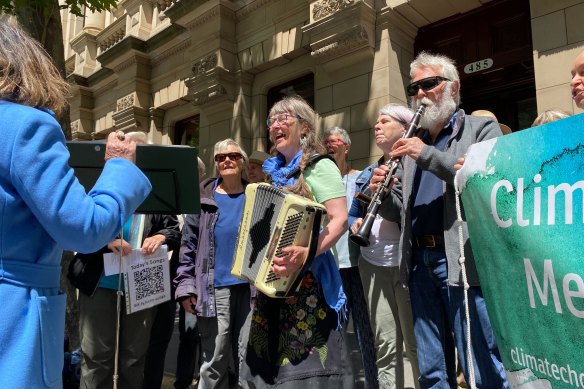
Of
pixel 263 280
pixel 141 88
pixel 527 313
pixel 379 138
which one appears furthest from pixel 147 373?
pixel 141 88

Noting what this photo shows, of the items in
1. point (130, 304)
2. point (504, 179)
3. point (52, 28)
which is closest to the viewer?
point (504, 179)

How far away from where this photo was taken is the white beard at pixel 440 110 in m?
2.85

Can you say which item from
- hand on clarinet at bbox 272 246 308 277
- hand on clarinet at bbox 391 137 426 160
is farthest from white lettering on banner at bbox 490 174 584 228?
hand on clarinet at bbox 272 246 308 277

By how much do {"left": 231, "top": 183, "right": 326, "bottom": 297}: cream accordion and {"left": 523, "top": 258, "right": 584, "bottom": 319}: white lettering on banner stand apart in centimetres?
99

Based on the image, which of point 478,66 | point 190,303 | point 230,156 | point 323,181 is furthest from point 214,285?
point 478,66

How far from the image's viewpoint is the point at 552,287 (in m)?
1.74

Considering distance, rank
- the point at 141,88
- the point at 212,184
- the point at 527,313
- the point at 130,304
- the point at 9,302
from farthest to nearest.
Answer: the point at 141,88 → the point at 212,184 → the point at 130,304 → the point at 527,313 → the point at 9,302

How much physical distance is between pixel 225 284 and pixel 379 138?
5.59ft

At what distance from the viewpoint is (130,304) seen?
3439mm

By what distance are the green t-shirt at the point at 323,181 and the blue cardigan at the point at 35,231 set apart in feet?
4.54

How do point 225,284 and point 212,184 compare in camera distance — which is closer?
point 225,284

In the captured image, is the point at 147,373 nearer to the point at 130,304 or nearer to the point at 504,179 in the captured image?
the point at 130,304

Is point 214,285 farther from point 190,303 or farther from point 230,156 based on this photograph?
point 230,156

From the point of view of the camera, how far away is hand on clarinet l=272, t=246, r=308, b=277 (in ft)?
7.93
